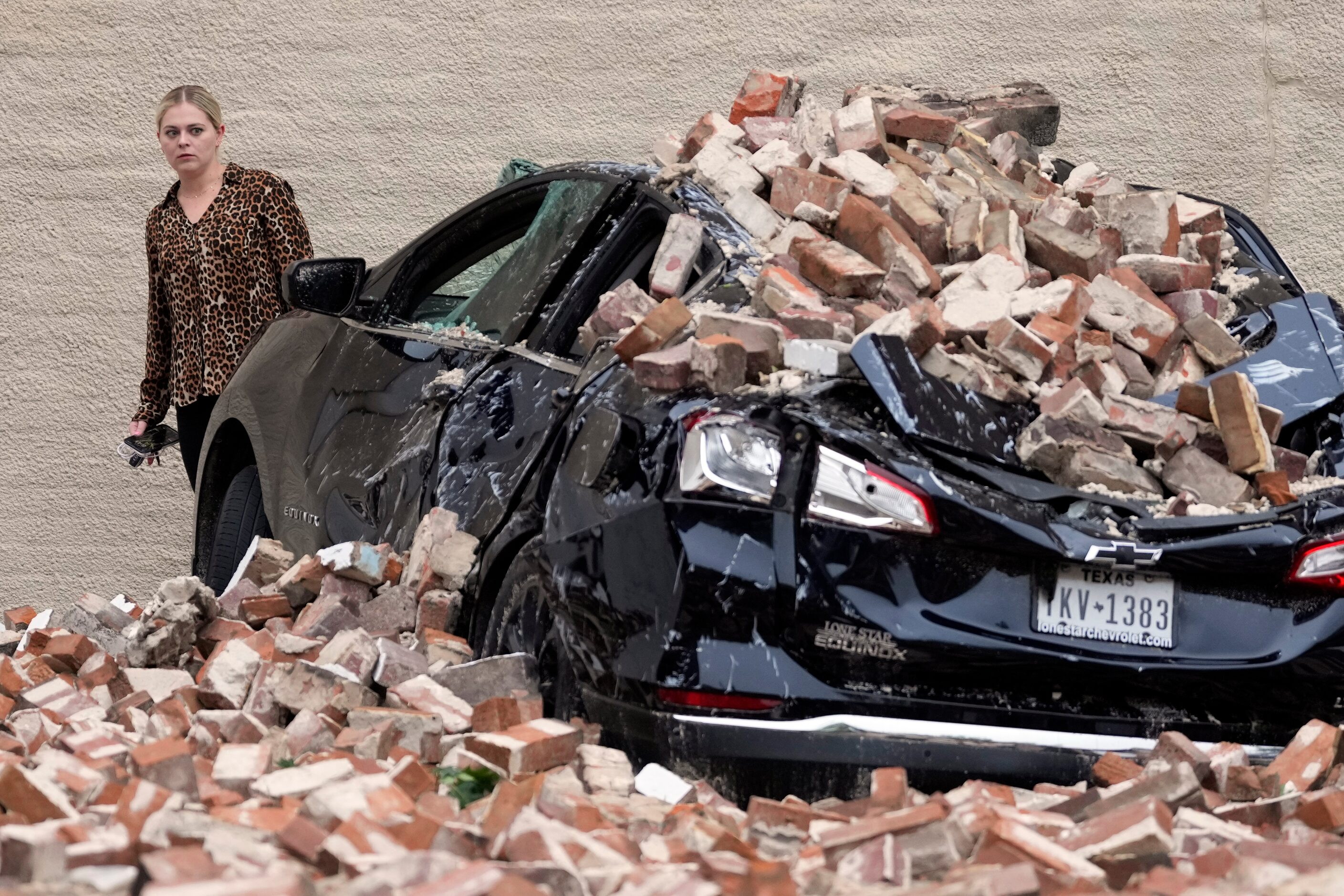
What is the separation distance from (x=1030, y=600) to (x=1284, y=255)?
601cm

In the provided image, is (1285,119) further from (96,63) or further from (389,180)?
(96,63)

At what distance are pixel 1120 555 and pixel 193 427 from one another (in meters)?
4.57

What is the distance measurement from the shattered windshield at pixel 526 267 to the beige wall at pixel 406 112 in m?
4.03

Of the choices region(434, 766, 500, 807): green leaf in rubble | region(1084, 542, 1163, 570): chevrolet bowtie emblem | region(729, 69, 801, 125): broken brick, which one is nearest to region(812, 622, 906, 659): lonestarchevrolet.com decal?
region(1084, 542, 1163, 570): chevrolet bowtie emblem

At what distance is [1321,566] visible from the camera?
3.44 m

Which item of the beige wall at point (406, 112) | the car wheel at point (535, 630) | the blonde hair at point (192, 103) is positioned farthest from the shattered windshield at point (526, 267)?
the beige wall at point (406, 112)

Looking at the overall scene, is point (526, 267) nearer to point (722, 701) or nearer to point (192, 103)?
point (722, 701)

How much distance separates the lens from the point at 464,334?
4.94 meters

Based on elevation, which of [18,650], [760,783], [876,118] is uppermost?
[876,118]

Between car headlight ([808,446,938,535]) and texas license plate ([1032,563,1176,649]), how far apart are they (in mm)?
281

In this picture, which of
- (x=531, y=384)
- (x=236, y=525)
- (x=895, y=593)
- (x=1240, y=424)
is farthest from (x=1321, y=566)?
(x=236, y=525)

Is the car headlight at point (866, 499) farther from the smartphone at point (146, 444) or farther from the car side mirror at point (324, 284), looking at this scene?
the smartphone at point (146, 444)

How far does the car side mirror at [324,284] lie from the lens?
17.9 feet

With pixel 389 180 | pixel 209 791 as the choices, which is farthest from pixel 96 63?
pixel 209 791
